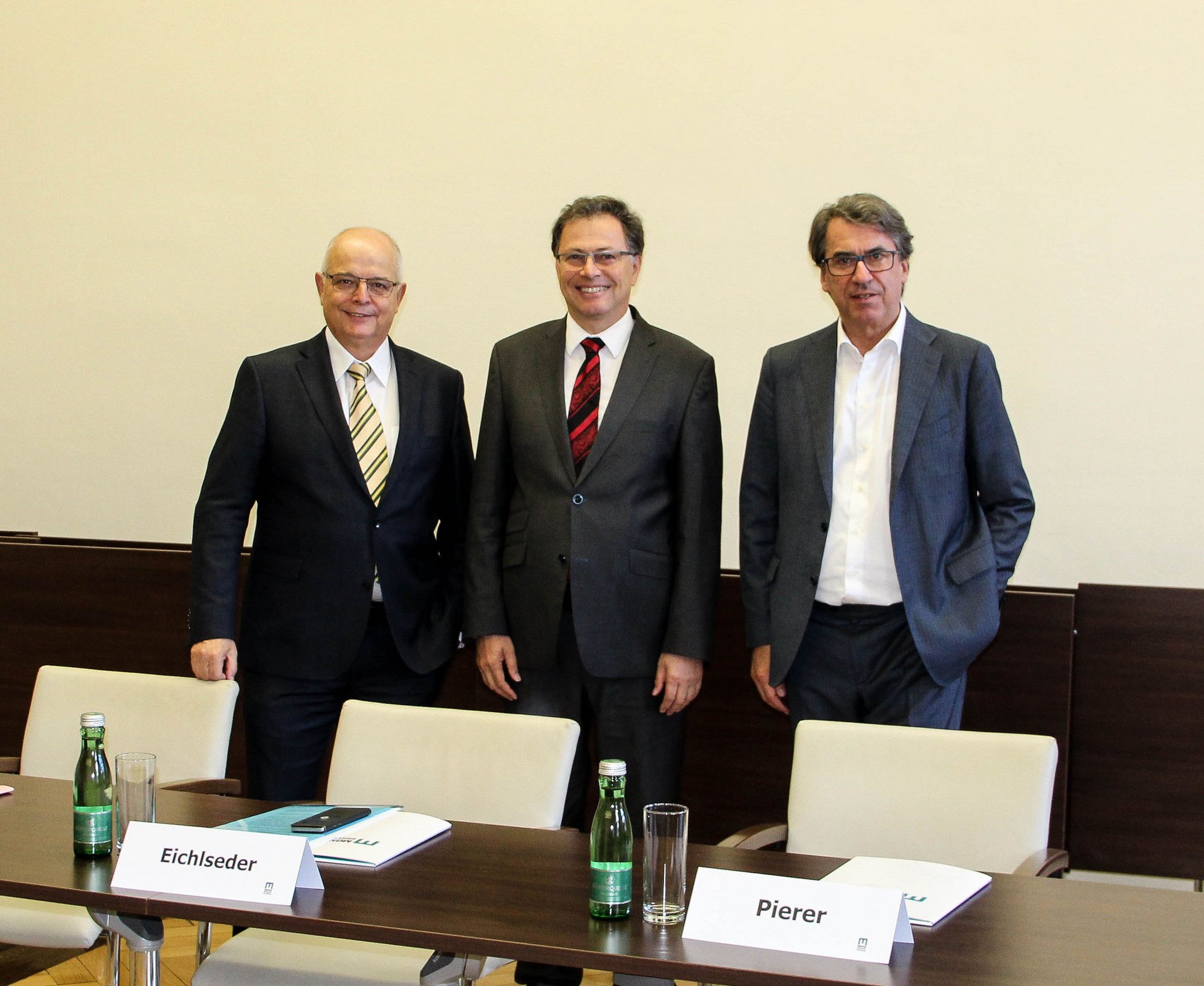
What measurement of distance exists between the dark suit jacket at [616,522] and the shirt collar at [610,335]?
0.08 feet

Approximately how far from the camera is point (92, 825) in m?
1.88

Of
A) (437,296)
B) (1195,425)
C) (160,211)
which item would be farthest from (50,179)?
(1195,425)

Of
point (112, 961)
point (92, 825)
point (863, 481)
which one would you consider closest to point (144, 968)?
point (92, 825)

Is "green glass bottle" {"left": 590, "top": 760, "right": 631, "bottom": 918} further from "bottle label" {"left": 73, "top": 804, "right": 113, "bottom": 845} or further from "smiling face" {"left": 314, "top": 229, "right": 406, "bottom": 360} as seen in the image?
"smiling face" {"left": 314, "top": 229, "right": 406, "bottom": 360}

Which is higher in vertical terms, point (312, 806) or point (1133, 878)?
point (312, 806)

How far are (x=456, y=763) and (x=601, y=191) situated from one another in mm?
2950

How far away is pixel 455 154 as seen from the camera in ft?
16.4

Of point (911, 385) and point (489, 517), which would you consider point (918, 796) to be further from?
point (489, 517)

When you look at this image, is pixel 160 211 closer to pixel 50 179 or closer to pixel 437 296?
pixel 50 179

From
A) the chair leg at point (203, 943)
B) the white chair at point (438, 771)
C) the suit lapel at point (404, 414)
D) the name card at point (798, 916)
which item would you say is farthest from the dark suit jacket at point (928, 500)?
the chair leg at point (203, 943)

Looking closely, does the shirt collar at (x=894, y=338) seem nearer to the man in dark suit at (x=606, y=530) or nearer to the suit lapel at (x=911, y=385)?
the suit lapel at (x=911, y=385)

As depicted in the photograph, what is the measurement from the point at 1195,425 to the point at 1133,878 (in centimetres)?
170

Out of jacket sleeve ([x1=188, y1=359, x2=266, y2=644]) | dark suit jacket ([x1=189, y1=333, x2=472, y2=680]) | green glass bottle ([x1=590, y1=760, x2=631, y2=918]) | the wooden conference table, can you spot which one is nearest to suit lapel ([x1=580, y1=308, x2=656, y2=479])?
dark suit jacket ([x1=189, y1=333, x2=472, y2=680])

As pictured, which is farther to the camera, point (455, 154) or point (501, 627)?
point (455, 154)
